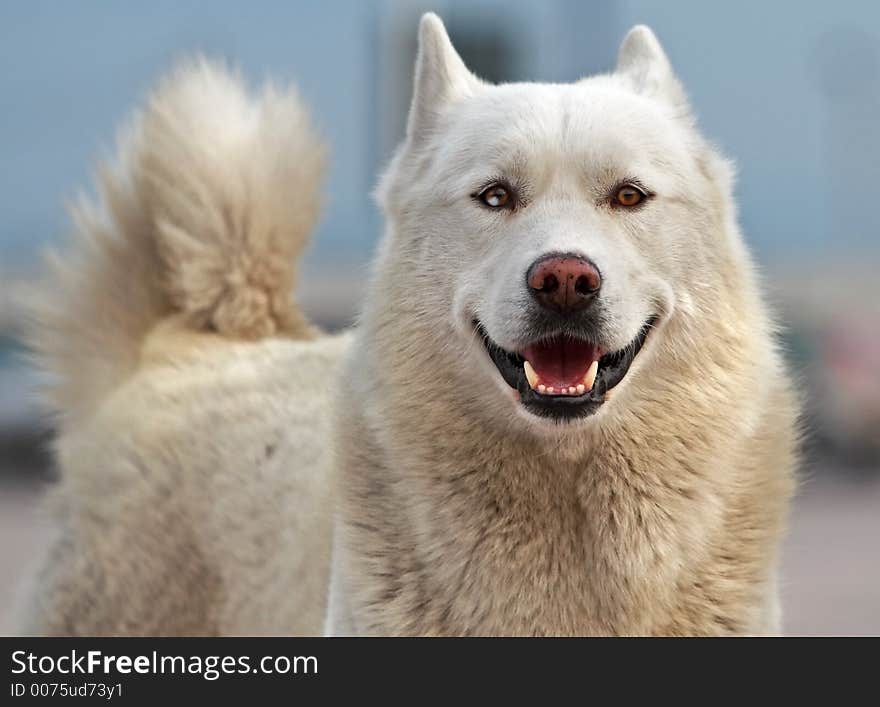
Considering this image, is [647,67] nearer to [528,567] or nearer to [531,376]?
[531,376]

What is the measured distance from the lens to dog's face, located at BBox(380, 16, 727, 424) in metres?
3.87

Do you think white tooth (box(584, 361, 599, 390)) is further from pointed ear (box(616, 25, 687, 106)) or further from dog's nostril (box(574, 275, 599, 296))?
pointed ear (box(616, 25, 687, 106))

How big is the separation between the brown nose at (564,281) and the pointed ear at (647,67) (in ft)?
3.14

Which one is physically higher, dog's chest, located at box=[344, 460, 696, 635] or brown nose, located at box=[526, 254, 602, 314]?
brown nose, located at box=[526, 254, 602, 314]

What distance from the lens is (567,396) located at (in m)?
3.89

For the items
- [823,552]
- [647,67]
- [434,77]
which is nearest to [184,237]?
[434,77]

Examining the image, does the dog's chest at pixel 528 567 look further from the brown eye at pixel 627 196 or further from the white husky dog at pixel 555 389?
the brown eye at pixel 627 196

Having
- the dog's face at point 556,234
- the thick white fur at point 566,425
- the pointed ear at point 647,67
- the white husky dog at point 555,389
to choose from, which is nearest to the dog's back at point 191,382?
the white husky dog at point 555,389

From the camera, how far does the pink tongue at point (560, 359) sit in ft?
12.9

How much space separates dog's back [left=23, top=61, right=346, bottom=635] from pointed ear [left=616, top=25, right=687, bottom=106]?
5.06ft

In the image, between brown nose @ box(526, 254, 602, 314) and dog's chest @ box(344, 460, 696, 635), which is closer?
brown nose @ box(526, 254, 602, 314)

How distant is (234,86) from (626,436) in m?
3.13

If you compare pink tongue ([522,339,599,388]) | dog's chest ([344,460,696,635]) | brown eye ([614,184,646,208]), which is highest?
brown eye ([614,184,646,208])

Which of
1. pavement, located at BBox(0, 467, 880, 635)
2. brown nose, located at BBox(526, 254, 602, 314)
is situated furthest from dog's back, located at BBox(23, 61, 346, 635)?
brown nose, located at BBox(526, 254, 602, 314)
